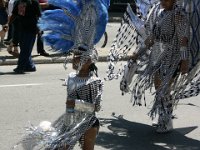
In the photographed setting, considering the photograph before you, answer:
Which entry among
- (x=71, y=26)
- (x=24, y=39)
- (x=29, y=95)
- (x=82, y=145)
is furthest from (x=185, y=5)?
(x=24, y=39)

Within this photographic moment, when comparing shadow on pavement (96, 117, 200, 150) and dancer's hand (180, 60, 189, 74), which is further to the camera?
shadow on pavement (96, 117, 200, 150)

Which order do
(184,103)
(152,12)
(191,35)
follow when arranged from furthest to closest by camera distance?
(184,103)
(152,12)
(191,35)

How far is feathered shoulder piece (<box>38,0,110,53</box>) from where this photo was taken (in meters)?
4.75

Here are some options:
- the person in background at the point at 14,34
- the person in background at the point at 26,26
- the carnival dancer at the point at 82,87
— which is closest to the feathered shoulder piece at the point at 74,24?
the carnival dancer at the point at 82,87

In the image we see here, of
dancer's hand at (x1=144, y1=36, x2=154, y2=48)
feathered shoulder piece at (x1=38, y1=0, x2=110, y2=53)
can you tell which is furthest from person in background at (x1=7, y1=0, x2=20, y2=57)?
feathered shoulder piece at (x1=38, y1=0, x2=110, y2=53)

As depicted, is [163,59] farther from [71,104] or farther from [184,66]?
[71,104]

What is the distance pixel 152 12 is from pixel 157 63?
60 cm

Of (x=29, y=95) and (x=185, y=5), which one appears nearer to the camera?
(x=185, y=5)

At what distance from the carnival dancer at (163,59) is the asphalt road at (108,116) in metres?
0.31

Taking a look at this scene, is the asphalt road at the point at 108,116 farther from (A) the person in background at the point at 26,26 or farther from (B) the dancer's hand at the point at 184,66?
(A) the person in background at the point at 26,26

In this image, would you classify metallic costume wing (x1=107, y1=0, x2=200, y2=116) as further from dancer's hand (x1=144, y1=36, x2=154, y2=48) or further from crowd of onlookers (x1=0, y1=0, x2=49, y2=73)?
crowd of onlookers (x1=0, y1=0, x2=49, y2=73)

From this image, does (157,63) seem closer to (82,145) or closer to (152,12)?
(152,12)

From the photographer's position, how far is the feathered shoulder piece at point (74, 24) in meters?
4.75

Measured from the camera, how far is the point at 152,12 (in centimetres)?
629
